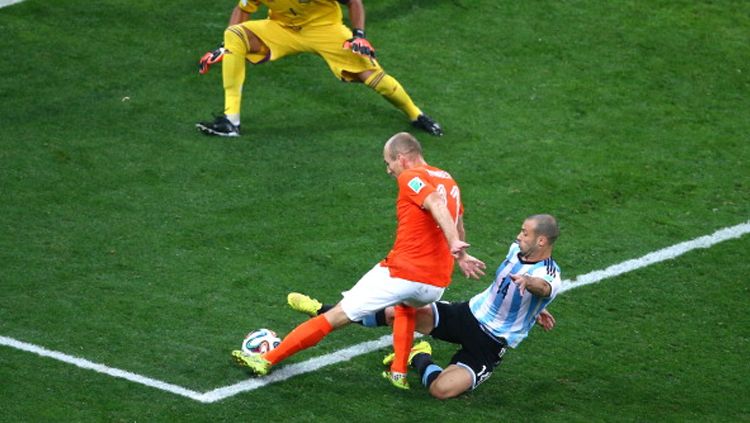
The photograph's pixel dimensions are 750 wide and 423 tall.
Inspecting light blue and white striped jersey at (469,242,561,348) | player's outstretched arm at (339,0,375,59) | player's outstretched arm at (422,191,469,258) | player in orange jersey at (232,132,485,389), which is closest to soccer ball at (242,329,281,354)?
player in orange jersey at (232,132,485,389)

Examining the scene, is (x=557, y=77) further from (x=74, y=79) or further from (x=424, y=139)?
(x=74, y=79)

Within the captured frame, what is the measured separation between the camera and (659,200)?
12.2 meters

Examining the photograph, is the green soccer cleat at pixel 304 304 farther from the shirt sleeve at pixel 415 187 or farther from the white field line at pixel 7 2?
the white field line at pixel 7 2

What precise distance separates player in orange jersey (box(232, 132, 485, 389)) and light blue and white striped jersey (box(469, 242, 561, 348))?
386 millimetres

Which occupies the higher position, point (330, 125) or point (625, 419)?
point (625, 419)

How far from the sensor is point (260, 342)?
911cm

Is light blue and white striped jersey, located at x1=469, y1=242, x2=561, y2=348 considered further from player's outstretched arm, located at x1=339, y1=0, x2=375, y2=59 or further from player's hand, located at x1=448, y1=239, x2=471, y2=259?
player's outstretched arm, located at x1=339, y1=0, x2=375, y2=59

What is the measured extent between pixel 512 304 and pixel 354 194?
3498mm

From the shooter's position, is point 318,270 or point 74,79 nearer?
point 318,270

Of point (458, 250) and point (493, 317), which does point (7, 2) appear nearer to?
point (493, 317)

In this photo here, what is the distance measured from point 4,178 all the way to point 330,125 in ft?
10.8

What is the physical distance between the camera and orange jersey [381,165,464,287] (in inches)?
339

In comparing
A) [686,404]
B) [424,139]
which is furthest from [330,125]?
[686,404]

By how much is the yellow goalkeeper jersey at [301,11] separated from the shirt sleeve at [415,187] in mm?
4903
